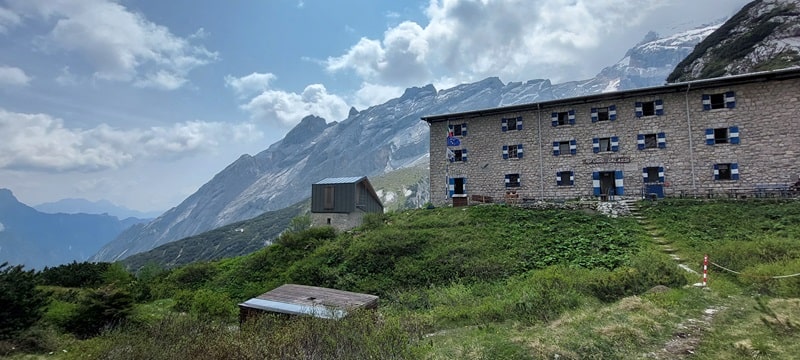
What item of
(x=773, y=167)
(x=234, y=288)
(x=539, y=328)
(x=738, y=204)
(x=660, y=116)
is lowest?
(x=234, y=288)

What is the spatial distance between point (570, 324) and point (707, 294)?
4.50m

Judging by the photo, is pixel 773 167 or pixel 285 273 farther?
pixel 773 167

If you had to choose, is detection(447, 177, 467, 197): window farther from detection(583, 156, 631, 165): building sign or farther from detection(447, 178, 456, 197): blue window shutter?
detection(583, 156, 631, 165): building sign

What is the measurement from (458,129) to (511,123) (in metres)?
4.59

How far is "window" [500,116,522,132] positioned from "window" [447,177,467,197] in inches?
219

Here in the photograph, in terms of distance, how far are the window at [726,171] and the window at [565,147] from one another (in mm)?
8638

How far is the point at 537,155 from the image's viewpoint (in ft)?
102

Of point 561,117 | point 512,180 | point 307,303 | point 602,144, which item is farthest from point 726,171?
point 307,303

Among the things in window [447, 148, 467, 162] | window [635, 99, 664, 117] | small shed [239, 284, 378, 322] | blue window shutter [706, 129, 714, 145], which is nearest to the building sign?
window [635, 99, 664, 117]

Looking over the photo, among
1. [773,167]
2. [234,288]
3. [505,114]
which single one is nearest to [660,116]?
[773,167]

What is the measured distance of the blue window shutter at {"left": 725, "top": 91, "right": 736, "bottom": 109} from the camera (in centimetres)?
2580

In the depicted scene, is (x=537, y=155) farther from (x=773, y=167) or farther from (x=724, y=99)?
(x=773, y=167)

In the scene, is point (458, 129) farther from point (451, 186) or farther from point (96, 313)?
point (96, 313)

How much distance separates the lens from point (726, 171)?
25984 mm
